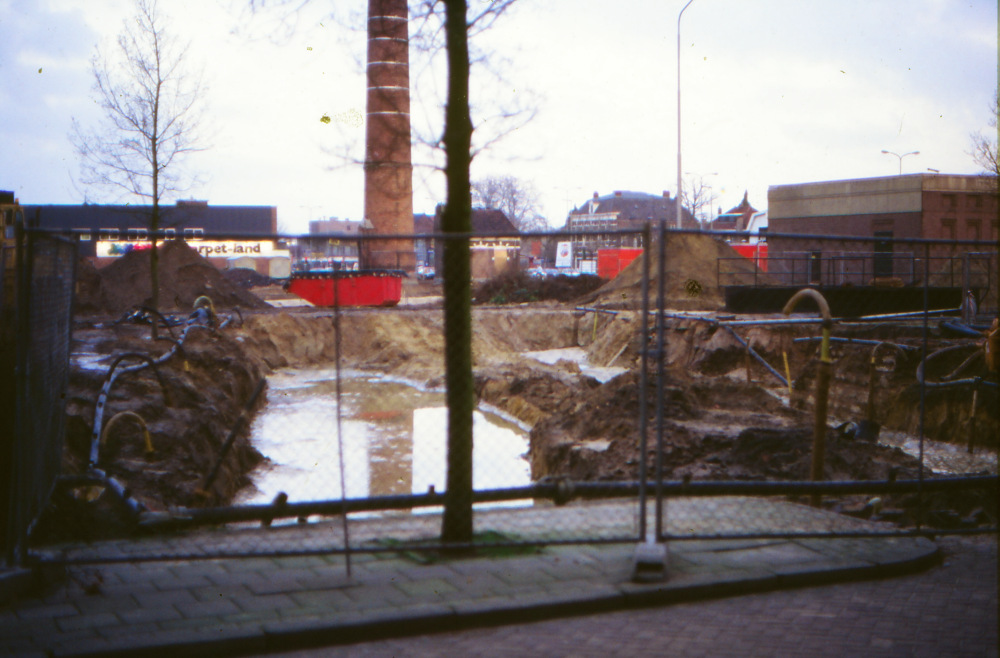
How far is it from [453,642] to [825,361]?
13.0 feet

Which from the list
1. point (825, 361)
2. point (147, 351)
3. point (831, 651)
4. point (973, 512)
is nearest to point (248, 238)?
point (831, 651)

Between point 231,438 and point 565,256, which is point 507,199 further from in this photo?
point 231,438

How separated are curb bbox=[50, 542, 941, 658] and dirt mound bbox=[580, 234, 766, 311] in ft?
91.3

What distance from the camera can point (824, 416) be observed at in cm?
663

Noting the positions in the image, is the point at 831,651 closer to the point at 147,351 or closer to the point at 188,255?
the point at 147,351

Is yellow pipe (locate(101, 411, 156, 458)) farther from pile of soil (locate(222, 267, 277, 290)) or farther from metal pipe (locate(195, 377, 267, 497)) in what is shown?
pile of soil (locate(222, 267, 277, 290))

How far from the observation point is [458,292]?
561 centimetres

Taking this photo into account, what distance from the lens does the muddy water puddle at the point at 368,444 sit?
11352 mm

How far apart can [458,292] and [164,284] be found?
3237 cm

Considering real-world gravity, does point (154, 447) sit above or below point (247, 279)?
below

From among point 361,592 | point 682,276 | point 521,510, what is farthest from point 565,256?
point 361,592

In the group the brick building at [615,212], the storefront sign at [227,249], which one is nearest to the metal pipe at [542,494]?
the storefront sign at [227,249]

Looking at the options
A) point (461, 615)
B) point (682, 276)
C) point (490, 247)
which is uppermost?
point (490, 247)

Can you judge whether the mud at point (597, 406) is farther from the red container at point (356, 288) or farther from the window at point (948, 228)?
the window at point (948, 228)
